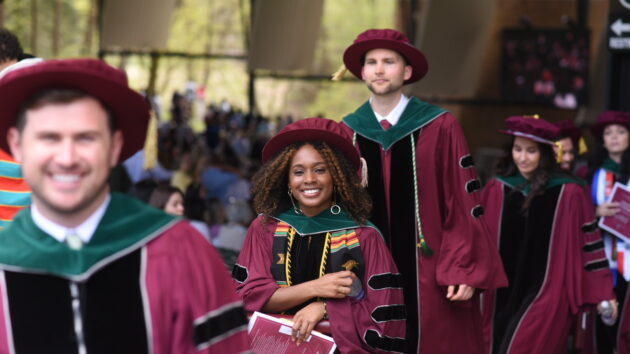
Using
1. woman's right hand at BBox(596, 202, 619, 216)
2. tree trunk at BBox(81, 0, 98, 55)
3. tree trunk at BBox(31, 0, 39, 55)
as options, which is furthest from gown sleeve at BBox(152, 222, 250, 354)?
tree trunk at BBox(81, 0, 98, 55)

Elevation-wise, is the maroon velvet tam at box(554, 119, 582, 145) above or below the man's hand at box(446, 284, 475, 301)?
above

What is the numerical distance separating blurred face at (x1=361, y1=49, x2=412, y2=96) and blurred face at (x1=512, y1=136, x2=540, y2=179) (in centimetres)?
175

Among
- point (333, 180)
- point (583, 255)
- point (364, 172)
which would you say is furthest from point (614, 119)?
point (333, 180)

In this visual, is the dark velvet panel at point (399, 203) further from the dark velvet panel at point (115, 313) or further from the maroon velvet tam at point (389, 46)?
the dark velvet panel at point (115, 313)

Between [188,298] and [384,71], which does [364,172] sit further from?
[188,298]

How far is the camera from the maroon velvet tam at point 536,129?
6.74 metres

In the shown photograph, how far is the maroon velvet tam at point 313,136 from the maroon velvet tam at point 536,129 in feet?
8.00

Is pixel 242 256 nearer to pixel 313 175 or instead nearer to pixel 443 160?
pixel 313 175

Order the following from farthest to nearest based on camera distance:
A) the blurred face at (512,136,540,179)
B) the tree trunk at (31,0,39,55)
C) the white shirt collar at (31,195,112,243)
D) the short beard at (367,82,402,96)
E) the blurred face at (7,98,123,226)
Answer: the tree trunk at (31,0,39,55) → the blurred face at (512,136,540,179) → the short beard at (367,82,402,96) → the white shirt collar at (31,195,112,243) → the blurred face at (7,98,123,226)

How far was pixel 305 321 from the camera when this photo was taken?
13.9 feet

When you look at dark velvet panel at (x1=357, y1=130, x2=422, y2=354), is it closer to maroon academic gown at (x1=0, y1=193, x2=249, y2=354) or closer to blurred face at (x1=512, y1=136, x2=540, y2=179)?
blurred face at (x1=512, y1=136, x2=540, y2=179)

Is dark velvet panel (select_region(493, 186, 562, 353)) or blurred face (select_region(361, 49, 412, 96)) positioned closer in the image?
blurred face (select_region(361, 49, 412, 96))

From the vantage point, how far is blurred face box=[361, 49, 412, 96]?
17.4 ft

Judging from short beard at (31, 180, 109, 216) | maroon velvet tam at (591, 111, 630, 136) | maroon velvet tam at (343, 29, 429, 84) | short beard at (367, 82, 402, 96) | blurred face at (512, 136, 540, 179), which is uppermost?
maroon velvet tam at (343, 29, 429, 84)
